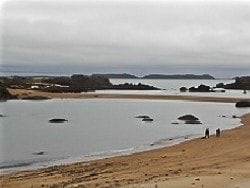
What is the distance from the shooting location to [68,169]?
70.6 feet

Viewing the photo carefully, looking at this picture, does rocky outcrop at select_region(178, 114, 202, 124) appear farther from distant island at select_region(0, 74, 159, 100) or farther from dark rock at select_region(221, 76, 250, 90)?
dark rock at select_region(221, 76, 250, 90)

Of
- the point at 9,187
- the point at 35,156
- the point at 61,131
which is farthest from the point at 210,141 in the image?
the point at 9,187


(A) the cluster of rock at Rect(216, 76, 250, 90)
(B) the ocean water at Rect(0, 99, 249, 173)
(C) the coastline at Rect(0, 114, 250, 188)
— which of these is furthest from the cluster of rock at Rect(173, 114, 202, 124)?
(A) the cluster of rock at Rect(216, 76, 250, 90)

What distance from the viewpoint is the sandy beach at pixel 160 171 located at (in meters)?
15.1

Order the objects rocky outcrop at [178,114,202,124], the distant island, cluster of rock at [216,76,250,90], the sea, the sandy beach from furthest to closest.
→ 1. cluster of rock at [216,76,250,90]
2. the distant island
3. rocky outcrop at [178,114,202,124]
4. the sea
5. the sandy beach

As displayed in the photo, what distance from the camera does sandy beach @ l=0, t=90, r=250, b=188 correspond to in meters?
15.1

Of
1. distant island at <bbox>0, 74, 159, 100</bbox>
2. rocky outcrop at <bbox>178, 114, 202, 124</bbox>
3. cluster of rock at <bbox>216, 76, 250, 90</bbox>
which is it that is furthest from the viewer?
cluster of rock at <bbox>216, 76, 250, 90</bbox>

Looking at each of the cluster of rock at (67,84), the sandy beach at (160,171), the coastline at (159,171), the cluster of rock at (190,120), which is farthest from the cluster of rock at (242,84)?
the coastline at (159,171)

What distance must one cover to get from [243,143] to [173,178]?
44.0 ft

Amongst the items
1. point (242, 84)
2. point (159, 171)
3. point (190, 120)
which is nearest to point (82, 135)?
point (190, 120)

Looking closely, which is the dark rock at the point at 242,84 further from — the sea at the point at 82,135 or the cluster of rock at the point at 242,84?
the sea at the point at 82,135

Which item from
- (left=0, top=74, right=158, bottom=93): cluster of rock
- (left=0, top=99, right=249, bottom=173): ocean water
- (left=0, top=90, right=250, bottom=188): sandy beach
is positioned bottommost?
(left=0, top=99, right=249, bottom=173): ocean water

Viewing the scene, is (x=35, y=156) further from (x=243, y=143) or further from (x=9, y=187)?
(x=243, y=143)

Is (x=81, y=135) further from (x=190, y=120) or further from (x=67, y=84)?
(x=67, y=84)
